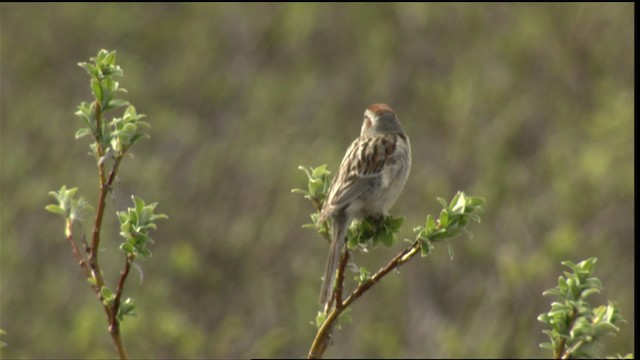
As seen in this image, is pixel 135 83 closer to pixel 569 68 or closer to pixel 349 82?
pixel 349 82

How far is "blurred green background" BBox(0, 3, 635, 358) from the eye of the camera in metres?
8.74

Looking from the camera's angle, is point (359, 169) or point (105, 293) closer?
point (105, 293)

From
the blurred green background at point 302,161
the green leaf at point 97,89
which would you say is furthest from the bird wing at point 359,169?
the blurred green background at point 302,161

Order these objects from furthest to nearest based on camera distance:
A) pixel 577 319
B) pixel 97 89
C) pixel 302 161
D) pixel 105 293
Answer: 1. pixel 302 161
2. pixel 97 89
3. pixel 105 293
4. pixel 577 319

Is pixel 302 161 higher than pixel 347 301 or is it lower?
higher

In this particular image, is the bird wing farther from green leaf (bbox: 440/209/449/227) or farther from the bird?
green leaf (bbox: 440/209/449/227)

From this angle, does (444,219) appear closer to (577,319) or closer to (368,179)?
(577,319)

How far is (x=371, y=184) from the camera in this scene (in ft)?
16.1

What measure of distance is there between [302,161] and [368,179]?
5834mm

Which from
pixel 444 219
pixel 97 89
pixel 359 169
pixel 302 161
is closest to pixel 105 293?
pixel 97 89

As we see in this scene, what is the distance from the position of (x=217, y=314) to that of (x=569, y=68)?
5.50 metres

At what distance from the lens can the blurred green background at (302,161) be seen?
8.74m

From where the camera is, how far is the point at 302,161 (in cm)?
1076

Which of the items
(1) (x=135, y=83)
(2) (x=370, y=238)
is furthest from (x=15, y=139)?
(2) (x=370, y=238)
